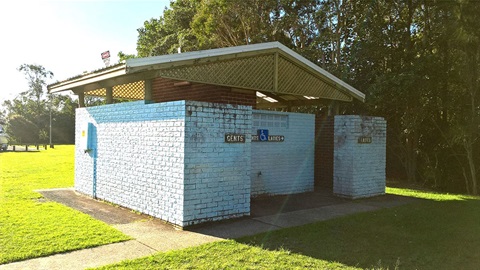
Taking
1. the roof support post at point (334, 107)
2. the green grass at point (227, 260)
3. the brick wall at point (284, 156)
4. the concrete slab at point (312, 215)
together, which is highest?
the roof support post at point (334, 107)

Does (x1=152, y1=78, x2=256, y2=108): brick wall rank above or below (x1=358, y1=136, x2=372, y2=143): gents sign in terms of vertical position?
above

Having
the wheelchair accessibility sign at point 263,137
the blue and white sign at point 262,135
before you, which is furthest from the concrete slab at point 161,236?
the blue and white sign at point 262,135

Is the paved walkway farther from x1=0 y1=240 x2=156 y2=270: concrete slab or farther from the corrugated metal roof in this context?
the corrugated metal roof

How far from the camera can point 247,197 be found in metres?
7.07

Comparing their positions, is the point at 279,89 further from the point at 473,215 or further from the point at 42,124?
the point at 42,124

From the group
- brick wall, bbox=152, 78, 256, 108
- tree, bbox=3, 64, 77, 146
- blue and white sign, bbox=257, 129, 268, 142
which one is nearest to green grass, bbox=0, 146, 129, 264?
brick wall, bbox=152, 78, 256, 108

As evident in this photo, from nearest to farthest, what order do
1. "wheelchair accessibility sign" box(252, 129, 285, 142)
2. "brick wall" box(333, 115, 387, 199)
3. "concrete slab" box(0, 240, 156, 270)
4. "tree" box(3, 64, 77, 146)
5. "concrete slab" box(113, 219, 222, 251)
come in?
"concrete slab" box(0, 240, 156, 270)
"concrete slab" box(113, 219, 222, 251)
"wheelchair accessibility sign" box(252, 129, 285, 142)
"brick wall" box(333, 115, 387, 199)
"tree" box(3, 64, 77, 146)

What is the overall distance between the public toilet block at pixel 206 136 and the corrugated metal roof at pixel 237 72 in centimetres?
2

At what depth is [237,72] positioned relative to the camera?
326 inches

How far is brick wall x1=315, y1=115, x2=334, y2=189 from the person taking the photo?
441 inches

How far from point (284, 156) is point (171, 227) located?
15.1 feet

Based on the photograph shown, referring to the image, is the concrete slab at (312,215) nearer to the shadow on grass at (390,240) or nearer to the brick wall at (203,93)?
the shadow on grass at (390,240)

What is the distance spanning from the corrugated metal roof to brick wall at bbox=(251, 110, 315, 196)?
2.90 ft

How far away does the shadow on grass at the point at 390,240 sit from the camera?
4.82 meters
